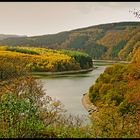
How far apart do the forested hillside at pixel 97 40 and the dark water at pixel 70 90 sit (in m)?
6.67

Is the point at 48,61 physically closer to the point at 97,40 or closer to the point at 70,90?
the point at 70,90

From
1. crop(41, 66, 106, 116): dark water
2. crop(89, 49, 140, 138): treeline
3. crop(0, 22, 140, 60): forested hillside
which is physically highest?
crop(0, 22, 140, 60): forested hillside

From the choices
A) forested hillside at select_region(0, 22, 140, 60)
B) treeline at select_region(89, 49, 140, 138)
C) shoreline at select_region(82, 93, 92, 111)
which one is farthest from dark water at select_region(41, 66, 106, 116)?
forested hillside at select_region(0, 22, 140, 60)

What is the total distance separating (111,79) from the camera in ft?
50.7

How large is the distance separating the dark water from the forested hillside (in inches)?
262

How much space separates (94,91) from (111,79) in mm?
826

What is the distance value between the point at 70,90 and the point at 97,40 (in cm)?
2118

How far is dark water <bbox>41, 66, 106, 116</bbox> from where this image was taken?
14.4m

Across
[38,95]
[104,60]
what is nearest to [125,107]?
[38,95]

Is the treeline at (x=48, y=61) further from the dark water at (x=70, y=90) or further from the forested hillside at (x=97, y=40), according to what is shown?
the forested hillside at (x=97, y=40)

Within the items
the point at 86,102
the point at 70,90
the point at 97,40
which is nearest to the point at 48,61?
the point at 70,90

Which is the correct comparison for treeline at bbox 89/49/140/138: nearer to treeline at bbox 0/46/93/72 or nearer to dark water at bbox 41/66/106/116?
dark water at bbox 41/66/106/116

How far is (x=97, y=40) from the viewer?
39.7 m

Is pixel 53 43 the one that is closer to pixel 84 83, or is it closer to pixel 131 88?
pixel 84 83
